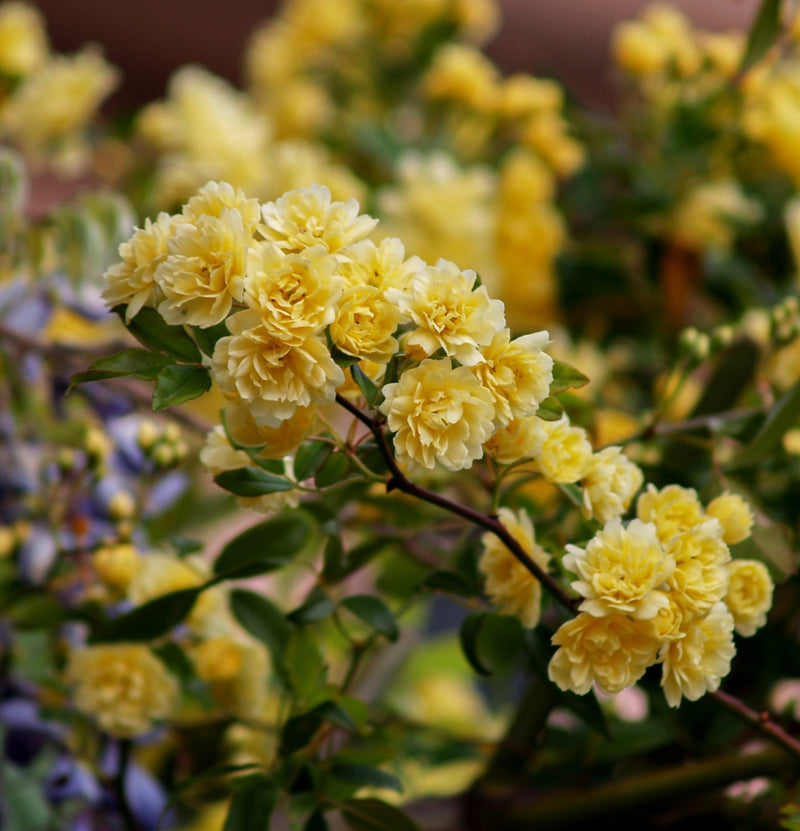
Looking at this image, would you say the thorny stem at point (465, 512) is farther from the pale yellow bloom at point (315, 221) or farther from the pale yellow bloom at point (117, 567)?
the pale yellow bloom at point (117, 567)

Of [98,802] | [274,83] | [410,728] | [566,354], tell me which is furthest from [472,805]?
[274,83]

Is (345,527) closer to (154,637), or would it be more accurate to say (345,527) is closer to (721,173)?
(154,637)

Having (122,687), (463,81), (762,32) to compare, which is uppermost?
(762,32)

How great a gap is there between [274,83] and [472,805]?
69 centimetres

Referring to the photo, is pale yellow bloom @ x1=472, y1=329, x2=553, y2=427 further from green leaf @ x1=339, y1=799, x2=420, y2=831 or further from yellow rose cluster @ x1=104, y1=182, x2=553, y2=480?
green leaf @ x1=339, y1=799, x2=420, y2=831

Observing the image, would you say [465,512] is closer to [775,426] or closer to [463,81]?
[775,426]

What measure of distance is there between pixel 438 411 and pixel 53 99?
49 cm

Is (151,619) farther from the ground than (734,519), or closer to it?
closer to it

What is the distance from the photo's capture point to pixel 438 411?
0.21m

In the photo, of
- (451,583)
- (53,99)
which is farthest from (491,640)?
(53,99)

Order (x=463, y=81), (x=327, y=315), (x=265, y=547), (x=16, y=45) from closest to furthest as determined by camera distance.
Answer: (x=327, y=315)
(x=265, y=547)
(x=16, y=45)
(x=463, y=81)

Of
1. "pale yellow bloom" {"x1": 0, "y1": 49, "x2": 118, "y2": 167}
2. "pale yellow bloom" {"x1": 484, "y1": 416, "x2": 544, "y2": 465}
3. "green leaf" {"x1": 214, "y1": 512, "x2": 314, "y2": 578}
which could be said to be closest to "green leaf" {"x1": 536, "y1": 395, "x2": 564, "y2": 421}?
"pale yellow bloom" {"x1": 484, "y1": 416, "x2": 544, "y2": 465}

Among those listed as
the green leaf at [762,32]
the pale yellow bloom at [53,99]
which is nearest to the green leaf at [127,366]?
the green leaf at [762,32]

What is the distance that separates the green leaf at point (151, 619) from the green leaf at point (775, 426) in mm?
196
